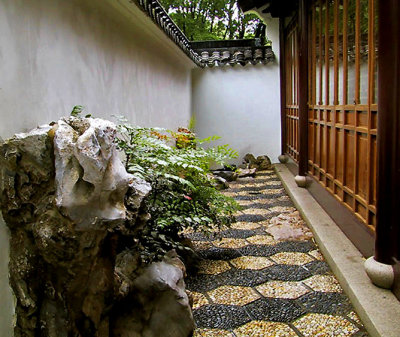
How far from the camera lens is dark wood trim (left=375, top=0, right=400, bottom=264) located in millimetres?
3047

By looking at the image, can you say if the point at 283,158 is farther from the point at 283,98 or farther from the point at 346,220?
the point at 346,220

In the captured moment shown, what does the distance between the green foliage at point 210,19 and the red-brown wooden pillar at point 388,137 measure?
52.2 feet

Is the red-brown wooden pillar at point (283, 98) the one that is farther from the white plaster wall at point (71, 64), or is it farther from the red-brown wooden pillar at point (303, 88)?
the white plaster wall at point (71, 64)

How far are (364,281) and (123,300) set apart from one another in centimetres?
201

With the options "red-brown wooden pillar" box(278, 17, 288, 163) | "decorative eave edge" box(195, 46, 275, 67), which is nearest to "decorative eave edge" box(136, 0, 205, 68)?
"decorative eave edge" box(195, 46, 275, 67)

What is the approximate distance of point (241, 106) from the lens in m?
11.5

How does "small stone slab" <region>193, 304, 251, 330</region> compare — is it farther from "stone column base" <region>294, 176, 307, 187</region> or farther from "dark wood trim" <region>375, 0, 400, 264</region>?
"stone column base" <region>294, 176, 307, 187</region>

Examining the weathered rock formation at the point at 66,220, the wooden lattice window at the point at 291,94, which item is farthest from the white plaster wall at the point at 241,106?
the weathered rock formation at the point at 66,220

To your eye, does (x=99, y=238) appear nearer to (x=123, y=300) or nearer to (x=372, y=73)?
(x=123, y=300)

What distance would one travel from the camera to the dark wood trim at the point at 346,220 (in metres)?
3.90

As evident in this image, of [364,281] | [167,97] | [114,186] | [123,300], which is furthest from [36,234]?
[167,97]

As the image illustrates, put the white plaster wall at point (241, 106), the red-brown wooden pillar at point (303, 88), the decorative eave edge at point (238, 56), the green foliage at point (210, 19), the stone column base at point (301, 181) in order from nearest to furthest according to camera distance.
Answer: the red-brown wooden pillar at point (303, 88) < the stone column base at point (301, 181) < the decorative eave edge at point (238, 56) < the white plaster wall at point (241, 106) < the green foliage at point (210, 19)

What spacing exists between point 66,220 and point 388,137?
2406 millimetres

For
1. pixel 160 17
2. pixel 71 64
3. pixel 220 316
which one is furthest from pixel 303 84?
pixel 220 316
